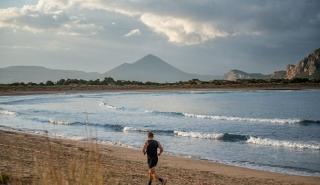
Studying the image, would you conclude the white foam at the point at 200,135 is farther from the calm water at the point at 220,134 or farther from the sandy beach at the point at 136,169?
the sandy beach at the point at 136,169

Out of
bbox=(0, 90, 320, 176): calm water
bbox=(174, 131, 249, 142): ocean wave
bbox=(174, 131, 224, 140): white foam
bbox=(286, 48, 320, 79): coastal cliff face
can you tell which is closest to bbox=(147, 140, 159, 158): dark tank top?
bbox=(0, 90, 320, 176): calm water

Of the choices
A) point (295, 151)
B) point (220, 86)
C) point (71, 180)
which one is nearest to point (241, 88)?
point (220, 86)

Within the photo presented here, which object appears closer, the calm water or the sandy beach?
the sandy beach

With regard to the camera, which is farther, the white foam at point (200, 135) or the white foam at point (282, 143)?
the white foam at point (200, 135)

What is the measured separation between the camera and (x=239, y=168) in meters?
18.2

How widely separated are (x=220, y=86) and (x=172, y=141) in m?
86.4

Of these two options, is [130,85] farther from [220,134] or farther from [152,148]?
[152,148]

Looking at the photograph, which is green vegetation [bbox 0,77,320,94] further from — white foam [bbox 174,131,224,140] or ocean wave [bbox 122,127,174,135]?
white foam [bbox 174,131,224,140]

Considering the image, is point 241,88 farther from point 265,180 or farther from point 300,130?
point 265,180

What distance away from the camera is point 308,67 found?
181 meters

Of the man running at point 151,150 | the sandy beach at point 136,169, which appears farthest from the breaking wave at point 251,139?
the man running at point 151,150

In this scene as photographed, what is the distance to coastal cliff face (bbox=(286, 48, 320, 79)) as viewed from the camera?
568 ft

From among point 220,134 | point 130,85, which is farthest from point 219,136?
point 130,85

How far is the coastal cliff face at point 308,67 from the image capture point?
568 ft
